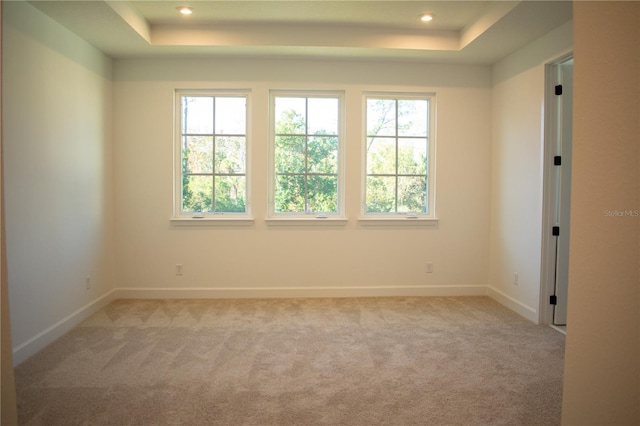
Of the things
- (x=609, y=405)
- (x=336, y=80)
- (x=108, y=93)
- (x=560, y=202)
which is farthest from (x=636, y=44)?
(x=108, y=93)

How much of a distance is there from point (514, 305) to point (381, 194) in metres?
1.82

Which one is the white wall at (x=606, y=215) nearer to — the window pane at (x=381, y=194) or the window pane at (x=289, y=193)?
the window pane at (x=381, y=194)

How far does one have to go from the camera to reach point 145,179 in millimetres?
4488

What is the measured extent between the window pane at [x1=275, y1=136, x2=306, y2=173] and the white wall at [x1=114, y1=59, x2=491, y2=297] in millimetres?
191

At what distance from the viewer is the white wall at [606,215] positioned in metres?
1.35

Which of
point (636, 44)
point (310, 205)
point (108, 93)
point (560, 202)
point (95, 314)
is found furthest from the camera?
point (310, 205)

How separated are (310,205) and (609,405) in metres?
3.58

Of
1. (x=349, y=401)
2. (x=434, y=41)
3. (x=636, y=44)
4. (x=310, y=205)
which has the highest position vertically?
(x=434, y=41)

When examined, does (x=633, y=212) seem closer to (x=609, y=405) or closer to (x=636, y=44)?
(x=636, y=44)

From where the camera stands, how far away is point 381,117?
4.73 meters

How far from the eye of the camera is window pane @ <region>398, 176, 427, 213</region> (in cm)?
479

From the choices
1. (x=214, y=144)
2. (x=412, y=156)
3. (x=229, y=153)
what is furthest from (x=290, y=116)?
(x=412, y=156)

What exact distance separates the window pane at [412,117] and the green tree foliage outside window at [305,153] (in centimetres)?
76

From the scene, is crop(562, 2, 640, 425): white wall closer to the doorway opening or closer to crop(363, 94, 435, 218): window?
the doorway opening
